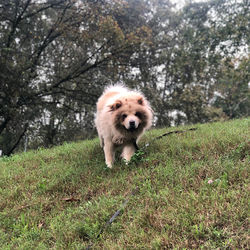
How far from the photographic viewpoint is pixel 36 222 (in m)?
3.20

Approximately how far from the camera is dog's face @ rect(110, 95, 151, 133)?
451cm

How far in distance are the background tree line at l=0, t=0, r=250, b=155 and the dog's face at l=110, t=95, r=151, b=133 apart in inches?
282

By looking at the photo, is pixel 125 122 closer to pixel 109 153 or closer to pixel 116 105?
pixel 116 105

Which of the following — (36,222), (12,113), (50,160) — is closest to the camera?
(36,222)

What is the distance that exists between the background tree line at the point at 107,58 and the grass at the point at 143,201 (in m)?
7.74

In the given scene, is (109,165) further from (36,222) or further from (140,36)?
(140,36)

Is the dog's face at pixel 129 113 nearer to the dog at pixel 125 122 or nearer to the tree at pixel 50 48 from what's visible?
the dog at pixel 125 122

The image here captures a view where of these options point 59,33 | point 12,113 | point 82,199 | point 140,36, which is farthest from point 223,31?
point 82,199

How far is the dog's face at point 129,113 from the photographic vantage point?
4.51 metres

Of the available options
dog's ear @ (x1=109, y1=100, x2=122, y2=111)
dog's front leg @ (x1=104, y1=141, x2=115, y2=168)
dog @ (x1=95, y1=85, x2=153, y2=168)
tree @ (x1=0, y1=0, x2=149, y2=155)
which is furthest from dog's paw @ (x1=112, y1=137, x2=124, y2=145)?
tree @ (x1=0, y1=0, x2=149, y2=155)

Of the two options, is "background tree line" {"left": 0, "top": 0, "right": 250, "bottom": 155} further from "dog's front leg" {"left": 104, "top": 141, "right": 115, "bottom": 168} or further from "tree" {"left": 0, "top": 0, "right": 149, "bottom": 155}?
"dog's front leg" {"left": 104, "top": 141, "right": 115, "bottom": 168}

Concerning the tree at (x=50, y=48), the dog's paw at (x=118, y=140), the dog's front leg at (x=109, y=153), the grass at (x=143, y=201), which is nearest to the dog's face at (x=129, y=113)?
the dog's paw at (x=118, y=140)

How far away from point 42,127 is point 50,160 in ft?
43.1

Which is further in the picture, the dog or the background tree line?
the background tree line
